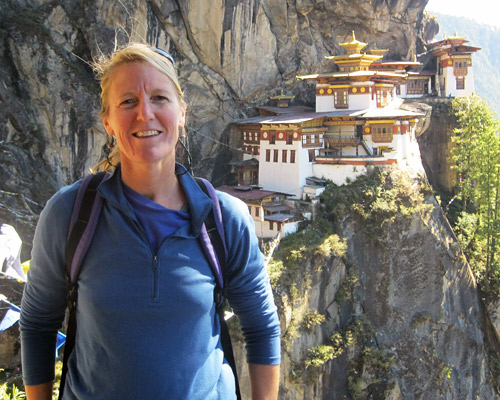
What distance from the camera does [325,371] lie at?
826 inches

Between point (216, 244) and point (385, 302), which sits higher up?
point (216, 244)

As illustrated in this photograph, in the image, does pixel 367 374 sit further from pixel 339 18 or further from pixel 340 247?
pixel 339 18

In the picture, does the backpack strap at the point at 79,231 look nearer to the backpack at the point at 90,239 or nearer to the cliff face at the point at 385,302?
the backpack at the point at 90,239

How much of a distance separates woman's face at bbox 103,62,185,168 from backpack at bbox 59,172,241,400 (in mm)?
235

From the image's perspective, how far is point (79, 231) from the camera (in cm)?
Result: 240

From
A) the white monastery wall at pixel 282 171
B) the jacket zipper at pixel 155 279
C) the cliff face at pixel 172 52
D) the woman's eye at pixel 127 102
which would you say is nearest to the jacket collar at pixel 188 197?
the jacket zipper at pixel 155 279

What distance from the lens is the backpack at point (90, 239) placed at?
7.87 feet

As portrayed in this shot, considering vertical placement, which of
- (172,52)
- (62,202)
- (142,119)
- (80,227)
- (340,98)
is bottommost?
(80,227)

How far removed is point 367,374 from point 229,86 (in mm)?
17318

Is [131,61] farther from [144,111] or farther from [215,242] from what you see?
[215,242]

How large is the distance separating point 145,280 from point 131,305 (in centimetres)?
13

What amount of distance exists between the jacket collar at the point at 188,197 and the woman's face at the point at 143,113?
125mm

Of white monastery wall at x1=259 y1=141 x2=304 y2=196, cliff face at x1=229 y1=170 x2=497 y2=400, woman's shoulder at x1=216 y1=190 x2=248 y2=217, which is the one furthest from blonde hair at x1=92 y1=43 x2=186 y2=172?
white monastery wall at x1=259 y1=141 x2=304 y2=196

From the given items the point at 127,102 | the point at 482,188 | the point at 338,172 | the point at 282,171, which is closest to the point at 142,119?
the point at 127,102
